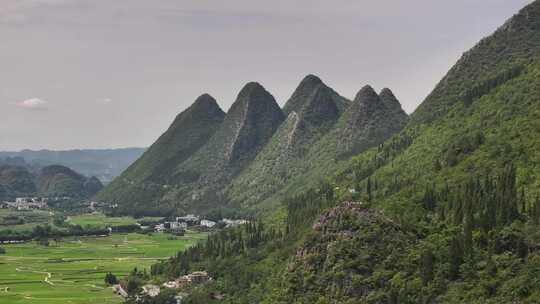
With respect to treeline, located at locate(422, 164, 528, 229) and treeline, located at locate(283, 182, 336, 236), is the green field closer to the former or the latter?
treeline, located at locate(283, 182, 336, 236)

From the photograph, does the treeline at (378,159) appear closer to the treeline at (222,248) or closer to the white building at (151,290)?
the treeline at (222,248)

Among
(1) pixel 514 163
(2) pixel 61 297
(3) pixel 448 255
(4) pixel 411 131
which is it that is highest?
(4) pixel 411 131

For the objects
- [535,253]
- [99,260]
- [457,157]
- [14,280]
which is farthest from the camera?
[99,260]

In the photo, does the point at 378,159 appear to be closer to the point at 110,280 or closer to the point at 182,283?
the point at 182,283

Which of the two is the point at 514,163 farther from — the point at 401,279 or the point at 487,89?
the point at 487,89

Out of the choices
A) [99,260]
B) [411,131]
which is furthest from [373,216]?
[99,260]

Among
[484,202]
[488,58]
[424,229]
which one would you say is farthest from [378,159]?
[484,202]

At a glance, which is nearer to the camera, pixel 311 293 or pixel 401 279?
pixel 401 279
